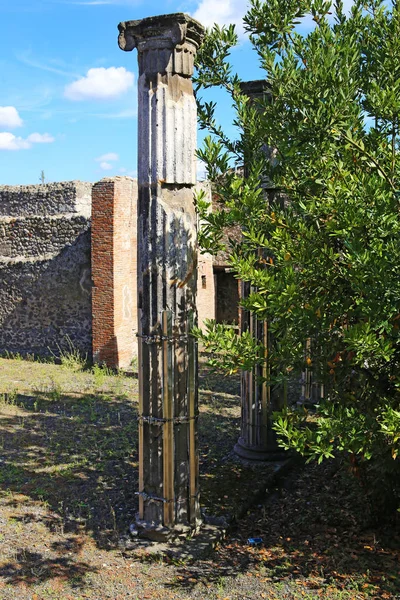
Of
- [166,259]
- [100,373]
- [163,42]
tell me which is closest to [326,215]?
[166,259]

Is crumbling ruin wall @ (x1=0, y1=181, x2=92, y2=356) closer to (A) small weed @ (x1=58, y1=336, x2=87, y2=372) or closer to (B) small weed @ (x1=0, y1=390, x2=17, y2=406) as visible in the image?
(A) small weed @ (x1=58, y1=336, x2=87, y2=372)

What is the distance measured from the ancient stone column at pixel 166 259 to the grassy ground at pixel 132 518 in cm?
51

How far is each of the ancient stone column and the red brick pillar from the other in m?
7.43

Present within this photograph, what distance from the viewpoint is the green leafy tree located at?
3.49 meters

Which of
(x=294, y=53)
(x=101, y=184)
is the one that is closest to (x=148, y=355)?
(x=294, y=53)

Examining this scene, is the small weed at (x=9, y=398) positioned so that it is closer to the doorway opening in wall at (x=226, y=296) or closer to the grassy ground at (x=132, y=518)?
the grassy ground at (x=132, y=518)

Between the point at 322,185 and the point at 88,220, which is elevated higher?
the point at 88,220

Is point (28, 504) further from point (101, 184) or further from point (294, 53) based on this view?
point (101, 184)

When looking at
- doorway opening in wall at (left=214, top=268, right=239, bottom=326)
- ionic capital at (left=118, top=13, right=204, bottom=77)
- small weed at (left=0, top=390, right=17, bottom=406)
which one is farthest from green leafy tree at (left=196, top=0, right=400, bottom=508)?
doorway opening in wall at (left=214, top=268, right=239, bottom=326)

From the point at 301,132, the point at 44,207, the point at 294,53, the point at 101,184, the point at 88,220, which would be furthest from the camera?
the point at 44,207

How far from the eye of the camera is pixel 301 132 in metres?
3.76

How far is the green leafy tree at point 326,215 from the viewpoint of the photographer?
349 cm

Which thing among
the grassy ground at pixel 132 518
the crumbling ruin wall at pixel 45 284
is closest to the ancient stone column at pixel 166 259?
the grassy ground at pixel 132 518

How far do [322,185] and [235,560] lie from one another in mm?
2963
